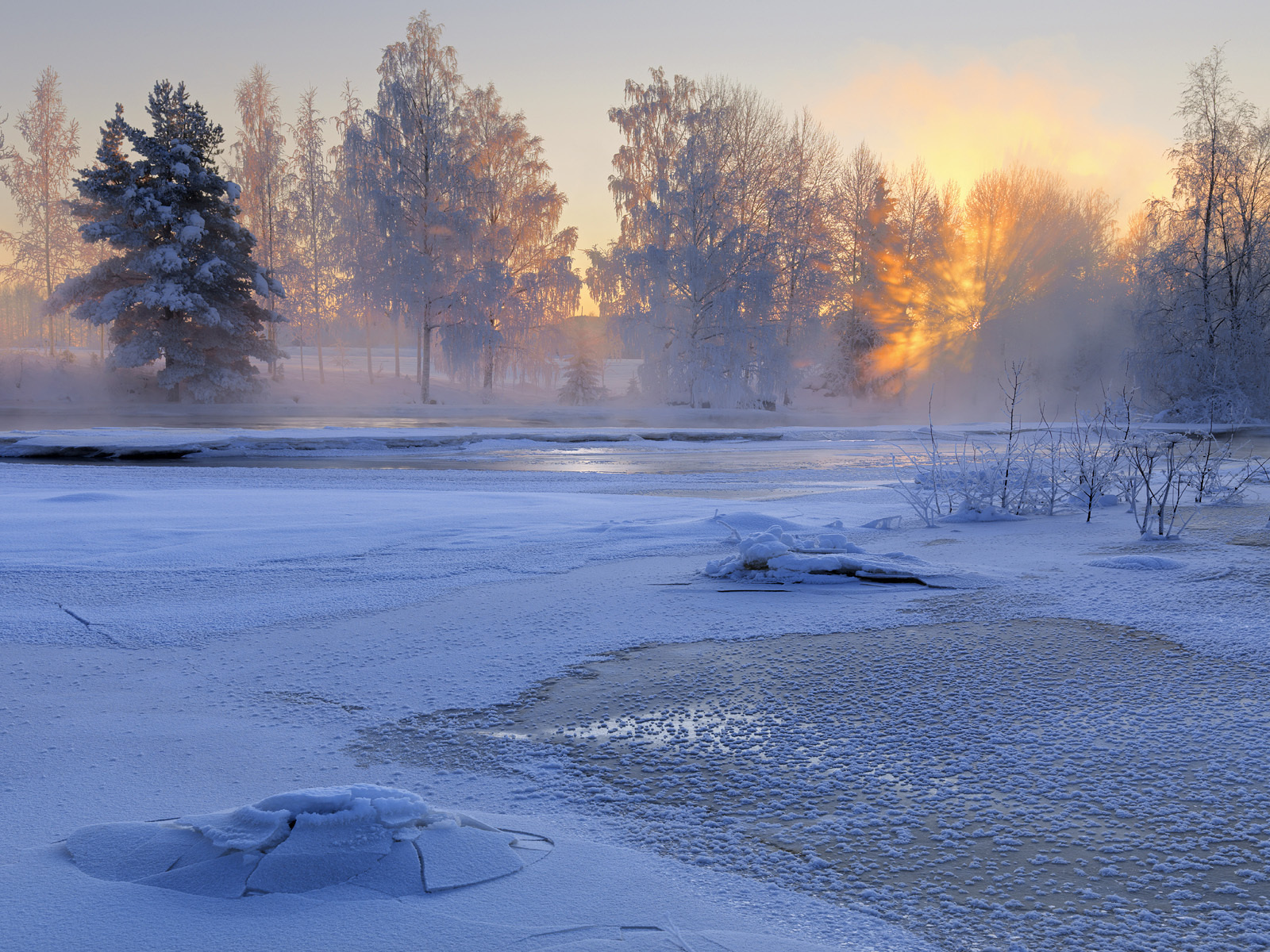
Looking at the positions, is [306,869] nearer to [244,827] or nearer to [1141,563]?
[244,827]

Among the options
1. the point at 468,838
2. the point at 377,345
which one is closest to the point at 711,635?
the point at 468,838

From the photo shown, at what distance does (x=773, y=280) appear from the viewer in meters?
26.6

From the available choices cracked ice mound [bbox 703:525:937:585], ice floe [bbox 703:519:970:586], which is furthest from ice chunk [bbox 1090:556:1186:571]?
cracked ice mound [bbox 703:525:937:585]

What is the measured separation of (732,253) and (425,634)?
80.5ft

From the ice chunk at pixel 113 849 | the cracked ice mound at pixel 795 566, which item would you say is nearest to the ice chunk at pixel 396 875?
the ice chunk at pixel 113 849

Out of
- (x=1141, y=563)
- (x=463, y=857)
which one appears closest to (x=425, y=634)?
(x=463, y=857)

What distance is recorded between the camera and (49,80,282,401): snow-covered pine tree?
79.0ft

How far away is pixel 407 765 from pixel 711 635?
1.45 m

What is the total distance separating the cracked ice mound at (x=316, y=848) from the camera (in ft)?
4.87

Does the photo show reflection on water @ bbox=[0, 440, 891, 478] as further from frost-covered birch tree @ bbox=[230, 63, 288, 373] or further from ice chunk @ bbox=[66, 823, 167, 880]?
frost-covered birch tree @ bbox=[230, 63, 288, 373]

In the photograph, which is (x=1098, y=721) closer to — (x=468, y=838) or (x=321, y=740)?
(x=468, y=838)

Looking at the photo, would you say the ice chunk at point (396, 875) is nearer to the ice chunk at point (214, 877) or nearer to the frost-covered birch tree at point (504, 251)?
the ice chunk at point (214, 877)

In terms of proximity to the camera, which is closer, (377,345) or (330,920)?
(330,920)

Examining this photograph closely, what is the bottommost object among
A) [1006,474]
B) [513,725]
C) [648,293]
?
[513,725]
